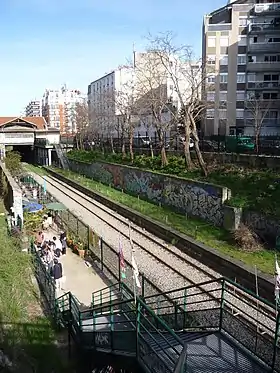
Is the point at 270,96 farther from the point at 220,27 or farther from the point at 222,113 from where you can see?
the point at 220,27

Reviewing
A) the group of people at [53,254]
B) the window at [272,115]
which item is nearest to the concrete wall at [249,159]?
the group of people at [53,254]

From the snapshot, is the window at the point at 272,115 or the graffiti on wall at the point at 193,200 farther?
the window at the point at 272,115

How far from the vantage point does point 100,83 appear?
10150 centimetres

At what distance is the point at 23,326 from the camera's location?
9.68m

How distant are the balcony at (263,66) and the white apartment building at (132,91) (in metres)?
8.94

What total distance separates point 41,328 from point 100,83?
96438 mm

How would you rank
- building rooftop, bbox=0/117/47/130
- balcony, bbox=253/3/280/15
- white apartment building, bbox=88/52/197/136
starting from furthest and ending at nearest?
building rooftop, bbox=0/117/47/130 < balcony, bbox=253/3/280/15 < white apartment building, bbox=88/52/197/136

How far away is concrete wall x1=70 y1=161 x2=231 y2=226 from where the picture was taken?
2086cm

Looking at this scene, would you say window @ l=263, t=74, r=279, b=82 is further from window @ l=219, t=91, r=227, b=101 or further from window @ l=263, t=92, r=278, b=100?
window @ l=219, t=91, r=227, b=101

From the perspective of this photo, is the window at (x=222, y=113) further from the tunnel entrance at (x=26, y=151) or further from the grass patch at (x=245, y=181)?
the tunnel entrance at (x=26, y=151)

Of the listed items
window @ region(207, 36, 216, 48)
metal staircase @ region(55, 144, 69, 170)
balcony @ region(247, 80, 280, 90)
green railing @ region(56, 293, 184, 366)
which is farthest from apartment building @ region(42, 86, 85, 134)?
green railing @ region(56, 293, 184, 366)

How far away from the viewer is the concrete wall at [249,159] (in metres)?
23.2

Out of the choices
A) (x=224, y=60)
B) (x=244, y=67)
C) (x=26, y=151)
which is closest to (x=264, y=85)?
(x=244, y=67)

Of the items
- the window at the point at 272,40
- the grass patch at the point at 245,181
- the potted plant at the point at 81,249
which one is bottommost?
the potted plant at the point at 81,249
